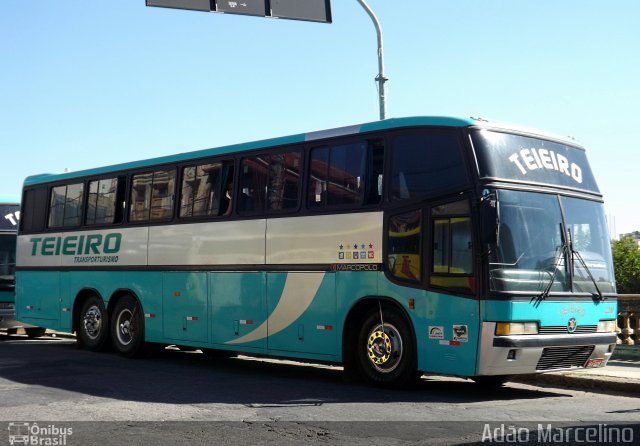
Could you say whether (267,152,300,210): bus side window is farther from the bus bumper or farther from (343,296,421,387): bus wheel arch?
the bus bumper

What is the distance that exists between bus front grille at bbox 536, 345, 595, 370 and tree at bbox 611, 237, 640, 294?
8479 cm

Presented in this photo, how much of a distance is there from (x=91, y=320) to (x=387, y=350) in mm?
7945

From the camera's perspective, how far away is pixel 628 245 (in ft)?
341

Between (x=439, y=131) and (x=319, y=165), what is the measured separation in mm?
2206

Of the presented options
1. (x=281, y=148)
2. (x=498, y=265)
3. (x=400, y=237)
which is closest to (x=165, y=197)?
(x=281, y=148)

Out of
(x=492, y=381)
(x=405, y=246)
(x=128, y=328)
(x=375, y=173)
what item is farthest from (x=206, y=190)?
(x=492, y=381)

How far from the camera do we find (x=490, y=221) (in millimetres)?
10383

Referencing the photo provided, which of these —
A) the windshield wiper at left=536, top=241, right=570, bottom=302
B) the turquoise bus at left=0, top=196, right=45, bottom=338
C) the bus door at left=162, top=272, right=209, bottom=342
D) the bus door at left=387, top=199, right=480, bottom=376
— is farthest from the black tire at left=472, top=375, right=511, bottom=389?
the turquoise bus at left=0, top=196, right=45, bottom=338

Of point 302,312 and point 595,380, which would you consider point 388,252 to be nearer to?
point 302,312

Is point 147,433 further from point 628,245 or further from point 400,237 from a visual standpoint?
point 628,245

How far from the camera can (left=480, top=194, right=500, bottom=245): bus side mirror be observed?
10344mm

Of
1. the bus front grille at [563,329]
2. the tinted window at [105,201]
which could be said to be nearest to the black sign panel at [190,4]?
the tinted window at [105,201]

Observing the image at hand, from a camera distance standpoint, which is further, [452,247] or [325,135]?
[325,135]

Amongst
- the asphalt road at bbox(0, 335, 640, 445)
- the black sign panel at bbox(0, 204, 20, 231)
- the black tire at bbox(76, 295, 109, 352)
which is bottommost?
the asphalt road at bbox(0, 335, 640, 445)
